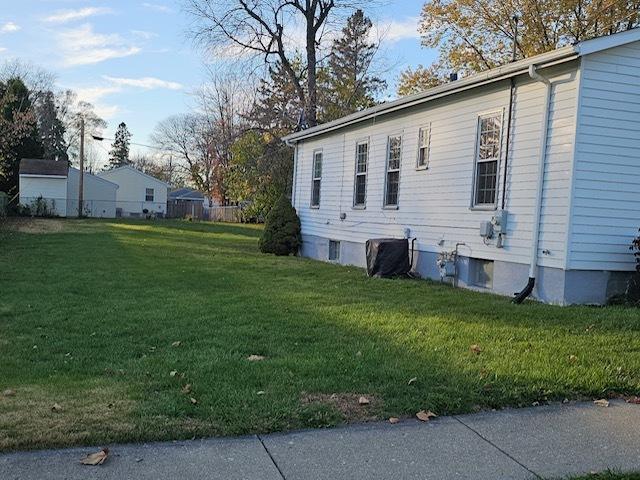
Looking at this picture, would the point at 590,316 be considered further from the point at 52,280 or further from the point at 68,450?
the point at 52,280

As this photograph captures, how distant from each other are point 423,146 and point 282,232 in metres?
7.23

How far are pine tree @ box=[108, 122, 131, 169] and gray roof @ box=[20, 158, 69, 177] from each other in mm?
61523

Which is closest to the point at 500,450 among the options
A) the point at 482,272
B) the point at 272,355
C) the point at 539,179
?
the point at 272,355

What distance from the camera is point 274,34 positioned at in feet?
93.1

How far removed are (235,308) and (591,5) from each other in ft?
70.7

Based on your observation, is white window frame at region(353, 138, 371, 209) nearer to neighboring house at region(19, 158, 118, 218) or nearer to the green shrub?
the green shrub

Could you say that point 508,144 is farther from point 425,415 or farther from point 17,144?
point 17,144

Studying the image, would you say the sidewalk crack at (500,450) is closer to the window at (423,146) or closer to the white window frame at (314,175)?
the window at (423,146)

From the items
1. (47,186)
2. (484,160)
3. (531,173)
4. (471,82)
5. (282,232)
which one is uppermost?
(471,82)

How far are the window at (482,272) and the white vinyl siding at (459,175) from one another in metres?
0.22

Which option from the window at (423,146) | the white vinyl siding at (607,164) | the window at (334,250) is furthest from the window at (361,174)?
the white vinyl siding at (607,164)

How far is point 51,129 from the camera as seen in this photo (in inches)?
2736

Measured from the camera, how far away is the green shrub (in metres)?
18.8

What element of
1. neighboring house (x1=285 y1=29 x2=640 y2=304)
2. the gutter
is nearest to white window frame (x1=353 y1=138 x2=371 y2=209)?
the gutter
